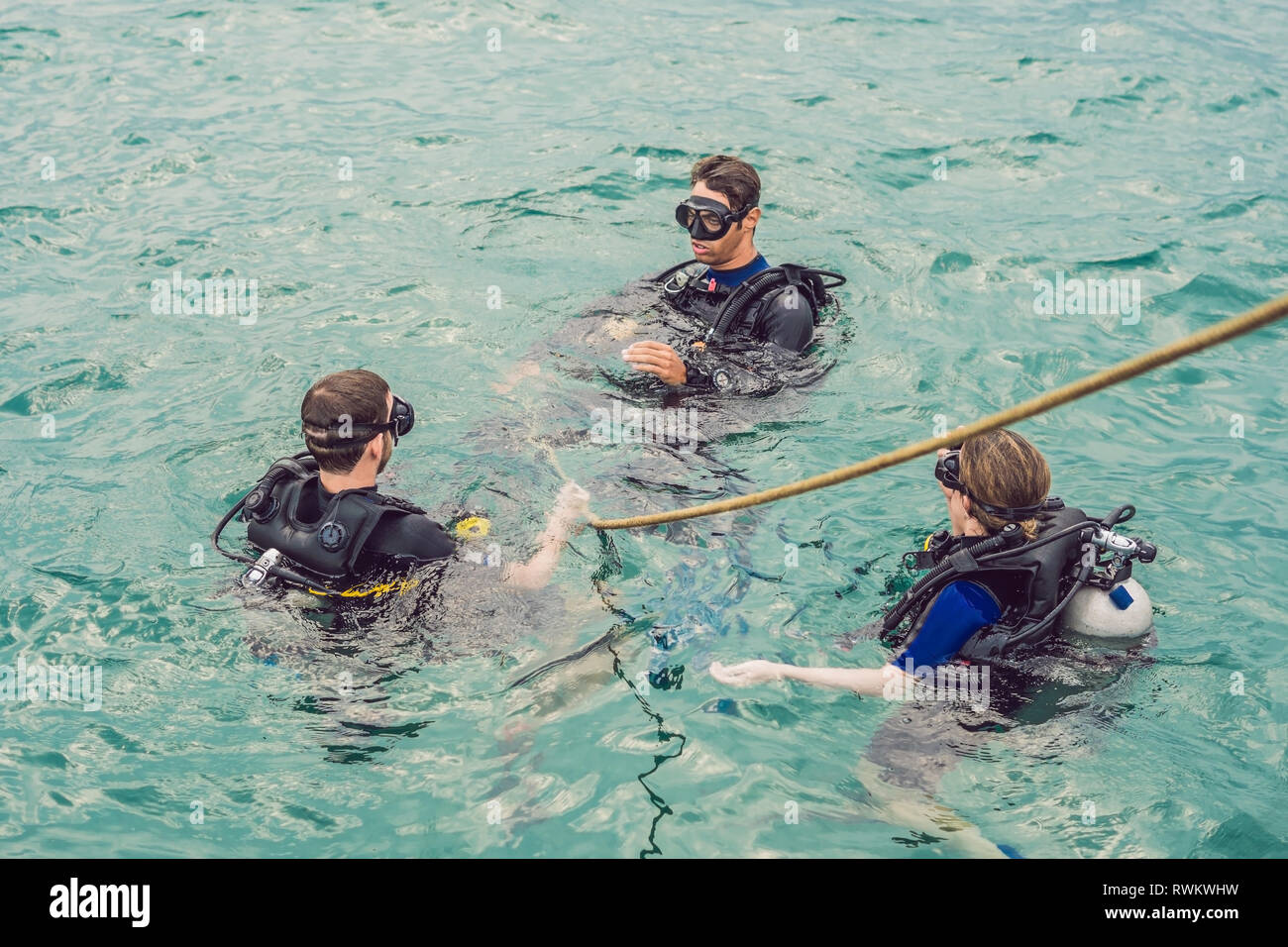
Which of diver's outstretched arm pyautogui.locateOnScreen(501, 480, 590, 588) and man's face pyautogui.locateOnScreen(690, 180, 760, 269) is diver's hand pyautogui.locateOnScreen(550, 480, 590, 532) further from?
man's face pyautogui.locateOnScreen(690, 180, 760, 269)

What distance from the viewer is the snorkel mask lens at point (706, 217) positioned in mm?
6938

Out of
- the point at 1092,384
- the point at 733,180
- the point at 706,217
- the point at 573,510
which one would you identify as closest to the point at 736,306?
the point at 706,217

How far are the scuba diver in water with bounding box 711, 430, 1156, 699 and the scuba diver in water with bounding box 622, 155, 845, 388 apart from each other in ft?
8.45

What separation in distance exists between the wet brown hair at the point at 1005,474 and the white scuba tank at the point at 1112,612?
330 mm

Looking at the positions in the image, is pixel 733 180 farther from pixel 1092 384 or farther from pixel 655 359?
pixel 1092 384

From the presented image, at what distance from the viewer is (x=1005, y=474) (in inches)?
172

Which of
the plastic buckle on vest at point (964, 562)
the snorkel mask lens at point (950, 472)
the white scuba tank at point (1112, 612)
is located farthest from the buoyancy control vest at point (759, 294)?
the white scuba tank at point (1112, 612)

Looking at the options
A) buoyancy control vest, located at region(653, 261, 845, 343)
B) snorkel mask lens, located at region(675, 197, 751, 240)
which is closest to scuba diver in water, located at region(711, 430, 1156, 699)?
buoyancy control vest, located at region(653, 261, 845, 343)

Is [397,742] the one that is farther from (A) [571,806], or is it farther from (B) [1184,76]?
(B) [1184,76]

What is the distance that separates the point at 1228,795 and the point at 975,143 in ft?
26.7

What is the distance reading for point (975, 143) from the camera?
11008 mm

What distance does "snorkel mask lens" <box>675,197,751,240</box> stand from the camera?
6.94 metres

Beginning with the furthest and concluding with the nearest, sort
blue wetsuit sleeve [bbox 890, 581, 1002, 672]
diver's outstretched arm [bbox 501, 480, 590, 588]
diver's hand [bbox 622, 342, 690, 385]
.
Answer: diver's hand [bbox 622, 342, 690, 385] → diver's outstretched arm [bbox 501, 480, 590, 588] → blue wetsuit sleeve [bbox 890, 581, 1002, 672]
